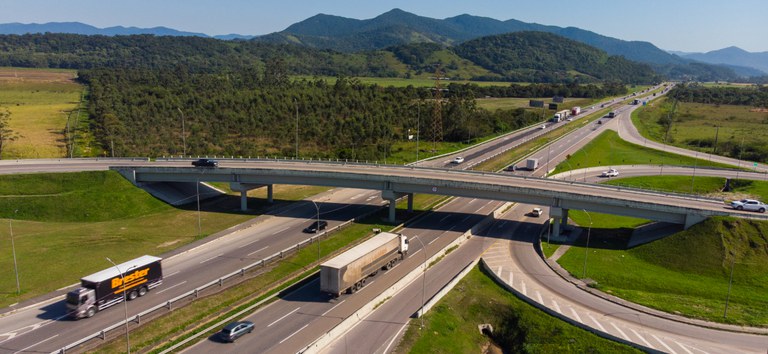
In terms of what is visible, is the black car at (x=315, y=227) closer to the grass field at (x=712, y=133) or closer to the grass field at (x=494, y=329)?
the grass field at (x=494, y=329)

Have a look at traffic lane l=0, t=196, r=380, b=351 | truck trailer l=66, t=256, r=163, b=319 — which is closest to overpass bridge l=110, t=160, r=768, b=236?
traffic lane l=0, t=196, r=380, b=351

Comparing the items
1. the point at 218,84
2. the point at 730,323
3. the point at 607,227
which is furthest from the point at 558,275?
the point at 218,84

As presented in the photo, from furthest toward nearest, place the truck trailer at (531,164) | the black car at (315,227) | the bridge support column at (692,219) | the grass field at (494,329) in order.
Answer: the truck trailer at (531,164) → the black car at (315,227) → the bridge support column at (692,219) → the grass field at (494,329)

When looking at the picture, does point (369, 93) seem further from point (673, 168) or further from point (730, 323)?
point (730, 323)

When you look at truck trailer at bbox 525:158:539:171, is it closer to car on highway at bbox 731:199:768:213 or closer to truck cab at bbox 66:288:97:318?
car on highway at bbox 731:199:768:213

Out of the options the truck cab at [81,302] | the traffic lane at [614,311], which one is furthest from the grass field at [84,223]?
the traffic lane at [614,311]

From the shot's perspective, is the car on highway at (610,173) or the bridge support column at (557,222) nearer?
the bridge support column at (557,222)
